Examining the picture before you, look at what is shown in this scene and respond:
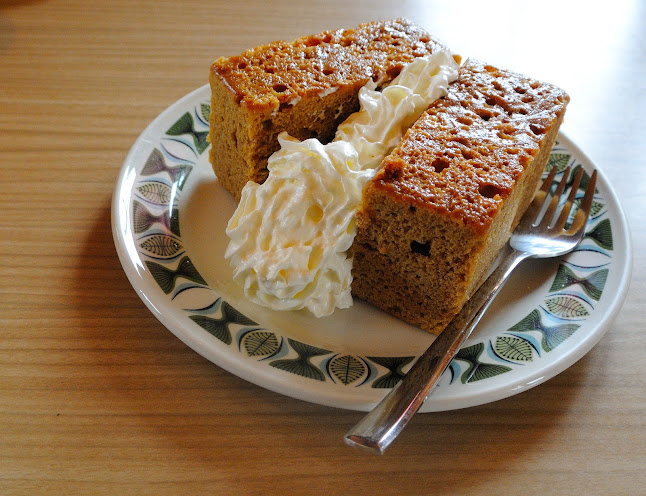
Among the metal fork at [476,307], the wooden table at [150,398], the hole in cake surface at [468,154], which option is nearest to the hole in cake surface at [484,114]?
the hole in cake surface at [468,154]

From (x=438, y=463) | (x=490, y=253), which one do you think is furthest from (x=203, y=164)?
(x=438, y=463)

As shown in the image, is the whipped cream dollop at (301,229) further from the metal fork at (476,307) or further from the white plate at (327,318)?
the metal fork at (476,307)

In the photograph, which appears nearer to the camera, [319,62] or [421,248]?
[421,248]

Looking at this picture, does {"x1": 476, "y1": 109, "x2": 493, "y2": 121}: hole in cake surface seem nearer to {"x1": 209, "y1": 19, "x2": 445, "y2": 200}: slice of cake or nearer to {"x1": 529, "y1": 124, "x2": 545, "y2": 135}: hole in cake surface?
{"x1": 529, "y1": 124, "x2": 545, "y2": 135}: hole in cake surface

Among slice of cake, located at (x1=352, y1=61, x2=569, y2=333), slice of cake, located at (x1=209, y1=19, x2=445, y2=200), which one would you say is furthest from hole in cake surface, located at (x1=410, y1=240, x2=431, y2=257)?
slice of cake, located at (x1=209, y1=19, x2=445, y2=200)

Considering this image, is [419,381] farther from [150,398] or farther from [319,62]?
[319,62]

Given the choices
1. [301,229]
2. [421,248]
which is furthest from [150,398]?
[421,248]
